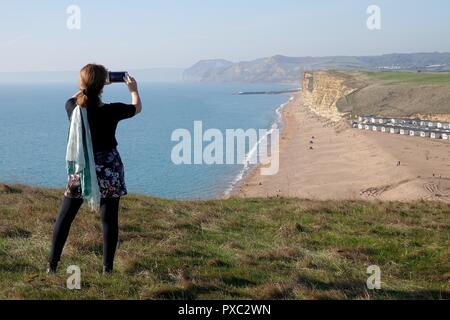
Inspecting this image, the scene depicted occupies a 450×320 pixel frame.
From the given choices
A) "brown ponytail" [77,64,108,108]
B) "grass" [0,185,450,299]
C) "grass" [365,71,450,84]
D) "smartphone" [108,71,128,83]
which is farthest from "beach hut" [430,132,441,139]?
"brown ponytail" [77,64,108,108]

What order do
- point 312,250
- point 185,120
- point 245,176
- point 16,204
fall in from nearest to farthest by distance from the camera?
point 312,250
point 16,204
point 245,176
point 185,120

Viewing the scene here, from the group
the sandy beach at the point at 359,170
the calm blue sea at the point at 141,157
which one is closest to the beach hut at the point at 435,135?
the sandy beach at the point at 359,170

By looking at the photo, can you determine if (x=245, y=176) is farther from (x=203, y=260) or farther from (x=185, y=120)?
(x=185, y=120)

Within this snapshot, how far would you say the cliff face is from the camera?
81588 millimetres

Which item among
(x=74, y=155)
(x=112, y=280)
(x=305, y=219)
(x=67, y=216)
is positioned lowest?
(x=305, y=219)

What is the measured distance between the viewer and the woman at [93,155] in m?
4.91

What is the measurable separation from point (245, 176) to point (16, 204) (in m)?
27.0

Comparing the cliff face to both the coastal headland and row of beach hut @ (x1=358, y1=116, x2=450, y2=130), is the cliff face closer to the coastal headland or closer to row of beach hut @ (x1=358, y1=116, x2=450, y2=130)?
the coastal headland

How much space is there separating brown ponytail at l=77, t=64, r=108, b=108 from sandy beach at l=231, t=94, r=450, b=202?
51.1ft

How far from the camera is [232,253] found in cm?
668

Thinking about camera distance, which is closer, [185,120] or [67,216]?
[67,216]
